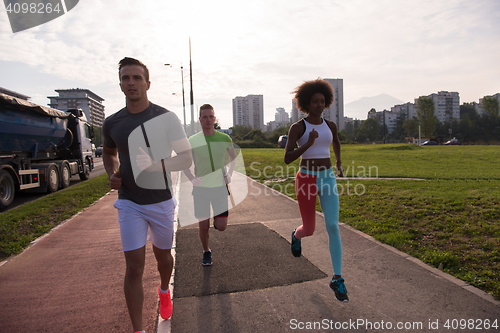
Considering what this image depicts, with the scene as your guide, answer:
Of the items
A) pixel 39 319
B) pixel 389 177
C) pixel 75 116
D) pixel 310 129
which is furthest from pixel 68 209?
pixel 389 177

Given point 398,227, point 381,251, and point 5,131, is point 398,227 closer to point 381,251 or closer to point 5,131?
point 381,251

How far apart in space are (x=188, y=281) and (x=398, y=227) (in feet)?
12.5

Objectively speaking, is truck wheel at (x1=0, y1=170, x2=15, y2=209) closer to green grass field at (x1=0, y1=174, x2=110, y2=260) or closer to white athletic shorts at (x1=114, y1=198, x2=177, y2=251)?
green grass field at (x1=0, y1=174, x2=110, y2=260)

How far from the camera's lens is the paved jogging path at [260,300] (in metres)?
2.85

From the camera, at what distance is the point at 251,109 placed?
5846 inches

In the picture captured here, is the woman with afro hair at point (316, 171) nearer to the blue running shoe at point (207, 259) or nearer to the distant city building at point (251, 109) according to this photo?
the blue running shoe at point (207, 259)

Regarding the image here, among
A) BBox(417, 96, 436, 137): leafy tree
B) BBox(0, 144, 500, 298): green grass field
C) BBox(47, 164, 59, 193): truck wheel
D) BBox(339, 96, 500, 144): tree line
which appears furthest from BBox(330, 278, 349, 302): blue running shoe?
BBox(417, 96, 436, 137): leafy tree

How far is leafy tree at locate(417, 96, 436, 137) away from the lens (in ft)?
239

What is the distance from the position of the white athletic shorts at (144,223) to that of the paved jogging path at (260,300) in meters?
0.82

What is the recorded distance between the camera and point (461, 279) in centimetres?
366

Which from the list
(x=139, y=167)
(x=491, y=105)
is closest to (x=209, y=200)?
(x=139, y=167)

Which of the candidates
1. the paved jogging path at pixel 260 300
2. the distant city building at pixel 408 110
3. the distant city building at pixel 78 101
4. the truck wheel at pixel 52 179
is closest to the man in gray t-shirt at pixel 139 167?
the paved jogging path at pixel 260 300

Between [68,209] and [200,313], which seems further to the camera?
[68,209]

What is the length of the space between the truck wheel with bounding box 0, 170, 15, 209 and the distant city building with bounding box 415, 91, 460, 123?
523ft
